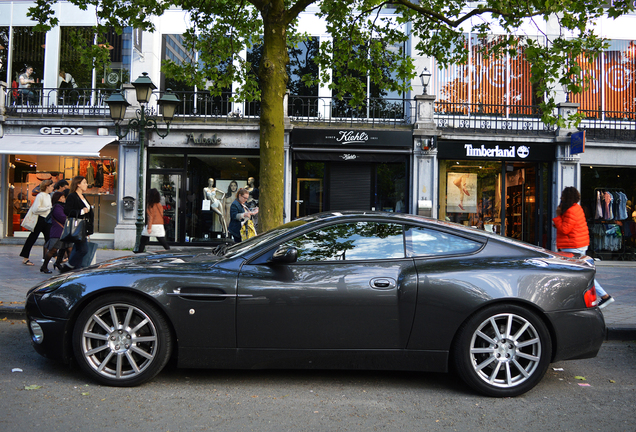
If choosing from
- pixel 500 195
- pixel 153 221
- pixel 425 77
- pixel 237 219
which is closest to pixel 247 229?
pixel 237 219

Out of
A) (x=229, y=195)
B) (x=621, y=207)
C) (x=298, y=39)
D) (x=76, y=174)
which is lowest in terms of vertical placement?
(x=621, y=207)

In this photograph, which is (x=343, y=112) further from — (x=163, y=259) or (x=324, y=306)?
(x=324, y=306)

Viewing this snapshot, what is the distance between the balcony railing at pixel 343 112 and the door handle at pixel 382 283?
39.8 ft

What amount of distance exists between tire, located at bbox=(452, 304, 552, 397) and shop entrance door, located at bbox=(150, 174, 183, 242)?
13.2 meters

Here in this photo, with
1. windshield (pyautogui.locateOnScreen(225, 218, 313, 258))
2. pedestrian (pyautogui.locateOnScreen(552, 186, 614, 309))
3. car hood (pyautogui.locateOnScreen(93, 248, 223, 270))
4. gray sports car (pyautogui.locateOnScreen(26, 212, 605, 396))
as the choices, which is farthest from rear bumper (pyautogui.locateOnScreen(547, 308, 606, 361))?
pedestrian (pyautogui.locateOnScreen(552, 186, 614, 309))

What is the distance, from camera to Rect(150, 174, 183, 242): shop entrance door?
15.7 meters

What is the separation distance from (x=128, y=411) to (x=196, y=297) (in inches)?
34.8

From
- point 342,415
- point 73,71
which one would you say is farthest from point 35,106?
point 342,415

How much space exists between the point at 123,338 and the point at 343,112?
42.5 ft

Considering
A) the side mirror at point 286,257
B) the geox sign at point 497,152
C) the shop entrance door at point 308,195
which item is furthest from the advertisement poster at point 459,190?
the side mirror at point 286,257

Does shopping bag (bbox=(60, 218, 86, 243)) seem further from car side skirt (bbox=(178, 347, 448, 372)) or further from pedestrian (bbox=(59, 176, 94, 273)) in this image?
car side skirt (bbox=(178, 347, 448, 372))

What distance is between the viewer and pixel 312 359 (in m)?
3.74

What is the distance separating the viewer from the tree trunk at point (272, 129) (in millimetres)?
7504

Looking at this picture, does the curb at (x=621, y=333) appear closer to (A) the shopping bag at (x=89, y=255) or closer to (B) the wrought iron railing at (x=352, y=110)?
(A) the shopping bag at (x=89, y=255)
